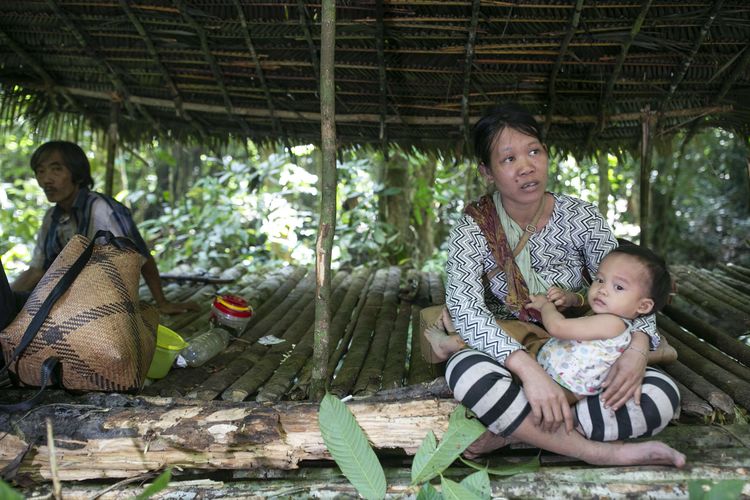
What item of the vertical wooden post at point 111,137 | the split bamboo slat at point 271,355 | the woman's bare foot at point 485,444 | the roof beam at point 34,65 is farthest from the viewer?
the vertical wooden post at point 111,137

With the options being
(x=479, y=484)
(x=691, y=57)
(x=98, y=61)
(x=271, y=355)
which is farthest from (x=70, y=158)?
(x=691, y=57)

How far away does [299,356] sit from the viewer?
112 inches

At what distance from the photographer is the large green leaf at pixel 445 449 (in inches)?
69.6

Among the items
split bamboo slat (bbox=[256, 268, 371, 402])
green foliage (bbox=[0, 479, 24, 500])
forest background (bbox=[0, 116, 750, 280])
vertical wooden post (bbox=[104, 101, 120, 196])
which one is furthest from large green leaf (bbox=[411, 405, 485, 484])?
forest background (bbox=[0, 116, 750, 280])

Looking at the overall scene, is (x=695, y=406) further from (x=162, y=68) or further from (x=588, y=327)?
(x=162, y=68)

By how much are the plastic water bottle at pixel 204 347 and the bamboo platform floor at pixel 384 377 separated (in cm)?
5

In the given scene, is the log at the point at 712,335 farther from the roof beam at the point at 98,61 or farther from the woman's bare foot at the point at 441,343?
the roof beam at the point at 98,61

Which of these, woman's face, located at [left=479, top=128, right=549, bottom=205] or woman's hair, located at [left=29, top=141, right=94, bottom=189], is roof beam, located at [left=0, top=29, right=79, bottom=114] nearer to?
woman's hair, located at [left=29, top=141, right=94, bottom=189]

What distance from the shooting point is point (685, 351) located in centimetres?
278

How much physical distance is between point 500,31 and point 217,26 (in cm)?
148

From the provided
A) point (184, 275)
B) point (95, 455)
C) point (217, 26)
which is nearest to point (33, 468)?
point (95, 455)

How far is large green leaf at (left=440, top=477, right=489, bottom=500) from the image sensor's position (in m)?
1.65

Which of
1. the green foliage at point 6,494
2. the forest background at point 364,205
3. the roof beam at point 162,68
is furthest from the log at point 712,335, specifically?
the roof beam at point 162,68

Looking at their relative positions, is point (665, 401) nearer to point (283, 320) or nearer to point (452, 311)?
point (452, 311)
